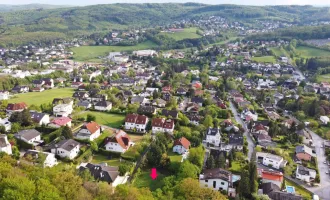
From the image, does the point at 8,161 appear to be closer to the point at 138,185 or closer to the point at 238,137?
the point at 138,185

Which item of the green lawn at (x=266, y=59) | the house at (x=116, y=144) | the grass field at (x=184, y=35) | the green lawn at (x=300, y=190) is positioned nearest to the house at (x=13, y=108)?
the house at (x=116, y=144)

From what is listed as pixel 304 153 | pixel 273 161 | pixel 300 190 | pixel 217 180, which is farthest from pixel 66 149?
pixel 304 153

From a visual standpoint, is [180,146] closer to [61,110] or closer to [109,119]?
[109,119]

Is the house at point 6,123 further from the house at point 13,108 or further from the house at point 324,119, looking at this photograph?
the house at point 324,119

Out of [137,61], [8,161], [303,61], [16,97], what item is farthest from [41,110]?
[303,61]

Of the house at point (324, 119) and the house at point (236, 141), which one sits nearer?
the house at point (236, 141)

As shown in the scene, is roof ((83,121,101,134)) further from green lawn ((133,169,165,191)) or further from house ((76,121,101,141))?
green lawn ((133,169,165,191))
